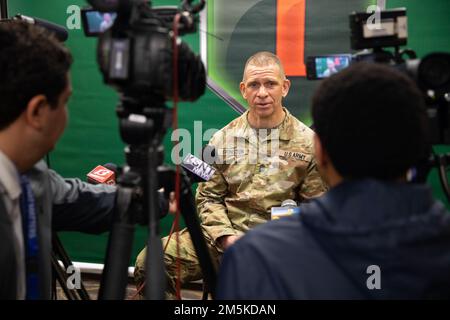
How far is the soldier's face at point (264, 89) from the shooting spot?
2137 mm

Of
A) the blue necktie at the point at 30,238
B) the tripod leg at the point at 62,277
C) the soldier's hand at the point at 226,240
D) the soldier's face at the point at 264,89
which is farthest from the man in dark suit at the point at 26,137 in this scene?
the soldier's face at the point at 264,89

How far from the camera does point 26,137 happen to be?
1.01m

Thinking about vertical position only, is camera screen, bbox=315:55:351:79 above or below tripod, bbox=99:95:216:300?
above

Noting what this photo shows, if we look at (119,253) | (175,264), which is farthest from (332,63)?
(175,264)

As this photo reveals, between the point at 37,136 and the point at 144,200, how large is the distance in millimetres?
274

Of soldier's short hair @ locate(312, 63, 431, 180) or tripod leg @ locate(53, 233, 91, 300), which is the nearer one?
soldier's short hair @ locate(312, 63, 431, 180)

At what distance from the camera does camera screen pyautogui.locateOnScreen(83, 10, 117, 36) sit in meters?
1.07

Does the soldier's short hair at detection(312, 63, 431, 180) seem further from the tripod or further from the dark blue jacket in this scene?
the tripod

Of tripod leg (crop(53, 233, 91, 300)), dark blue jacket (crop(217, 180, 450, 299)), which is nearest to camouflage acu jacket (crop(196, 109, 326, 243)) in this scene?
tripod leg (crop(53, 233, 91, 300))

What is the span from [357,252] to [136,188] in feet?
1.67

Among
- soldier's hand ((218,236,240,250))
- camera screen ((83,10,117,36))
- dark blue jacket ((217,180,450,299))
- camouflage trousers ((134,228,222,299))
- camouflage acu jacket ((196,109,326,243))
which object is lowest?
camouflage trousers ((134,228,222,299))

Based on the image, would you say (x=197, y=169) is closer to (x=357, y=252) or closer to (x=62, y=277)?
(x=62, y=277)

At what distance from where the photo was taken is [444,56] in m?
0.97
